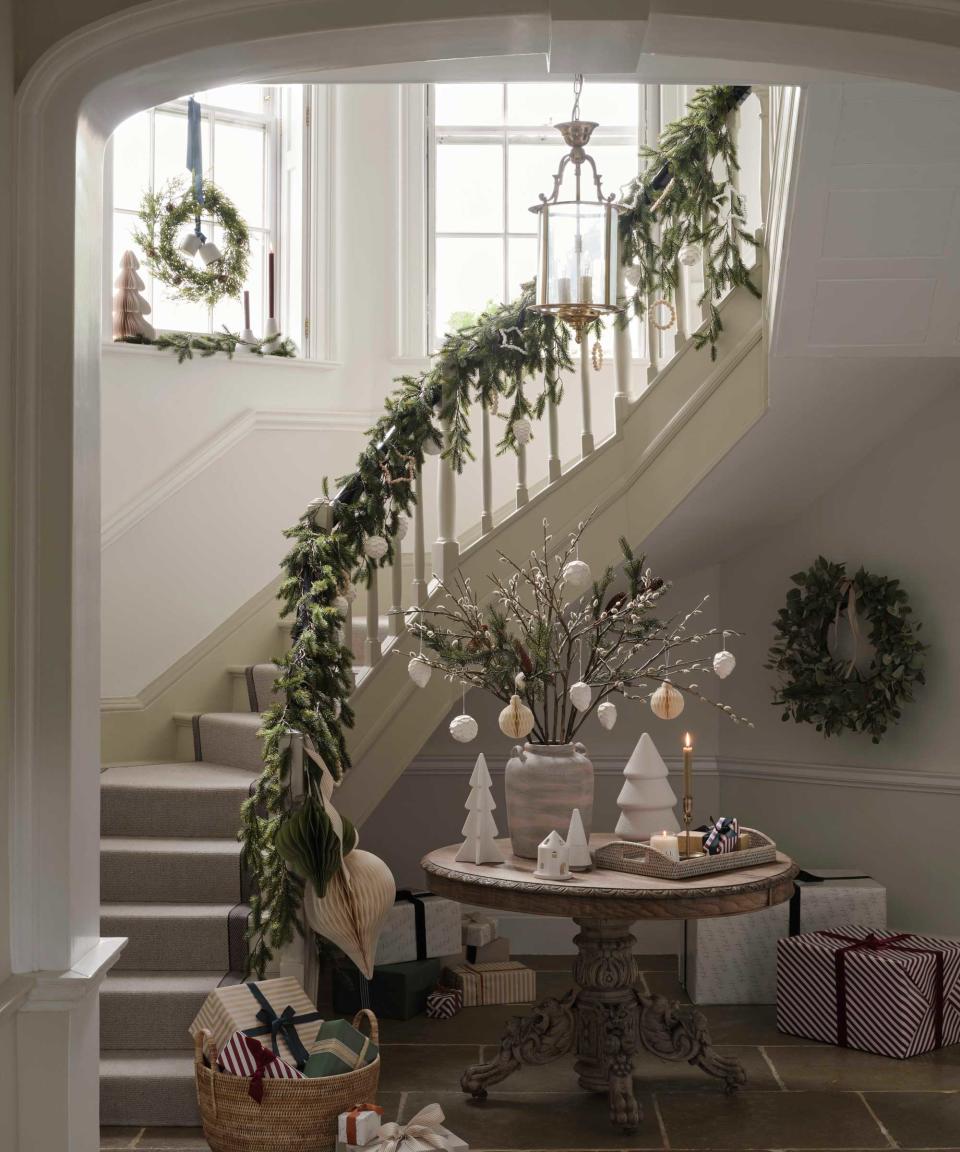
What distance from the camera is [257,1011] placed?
3.66 meters

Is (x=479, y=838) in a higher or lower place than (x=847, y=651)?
lower

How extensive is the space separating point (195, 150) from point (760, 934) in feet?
13.4

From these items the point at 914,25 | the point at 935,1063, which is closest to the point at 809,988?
the point at 935,1063

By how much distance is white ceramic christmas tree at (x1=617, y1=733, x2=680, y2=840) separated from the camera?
160 inches

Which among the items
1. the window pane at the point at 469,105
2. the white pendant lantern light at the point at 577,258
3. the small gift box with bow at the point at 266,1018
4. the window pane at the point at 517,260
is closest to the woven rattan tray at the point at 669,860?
the small gift box with bow at the point at 266,1018

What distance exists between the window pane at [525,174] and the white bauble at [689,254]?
245cm

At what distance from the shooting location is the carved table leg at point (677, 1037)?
157 inches

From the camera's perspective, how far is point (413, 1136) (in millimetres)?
3295

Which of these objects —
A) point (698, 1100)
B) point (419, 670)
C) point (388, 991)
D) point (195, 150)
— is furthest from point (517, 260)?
point (698, 1100)

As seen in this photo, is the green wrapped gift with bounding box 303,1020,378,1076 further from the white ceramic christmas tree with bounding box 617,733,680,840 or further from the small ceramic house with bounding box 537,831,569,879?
the white ceramic christmas tree with bounding box 617,733,680,840

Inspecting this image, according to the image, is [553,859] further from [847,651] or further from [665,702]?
[847,651]

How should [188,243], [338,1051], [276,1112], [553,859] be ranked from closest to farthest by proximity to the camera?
[276,1112] < [338,1051] < [553,859] < [188,243]

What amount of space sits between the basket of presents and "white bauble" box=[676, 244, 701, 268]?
258 cm

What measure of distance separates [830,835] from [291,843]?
8.58 ft
